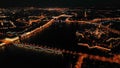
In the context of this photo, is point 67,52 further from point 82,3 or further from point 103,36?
point 82,3

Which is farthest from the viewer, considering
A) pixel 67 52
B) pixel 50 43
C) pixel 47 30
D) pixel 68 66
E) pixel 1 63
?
pixel 47 30

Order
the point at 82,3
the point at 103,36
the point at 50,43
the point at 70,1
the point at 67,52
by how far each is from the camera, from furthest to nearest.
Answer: the point at 70,1 → the point at 82,3 → the point at 103,36 → the point at 50,43 → the point at 67,52

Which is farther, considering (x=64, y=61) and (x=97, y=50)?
(x=97, y=50)

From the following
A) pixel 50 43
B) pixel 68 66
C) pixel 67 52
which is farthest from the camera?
pixel 50 43

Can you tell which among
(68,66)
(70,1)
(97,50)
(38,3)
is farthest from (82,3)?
(68,66)

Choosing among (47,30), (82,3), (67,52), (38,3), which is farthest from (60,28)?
(38,3)

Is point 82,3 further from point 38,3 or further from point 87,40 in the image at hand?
point 87,40

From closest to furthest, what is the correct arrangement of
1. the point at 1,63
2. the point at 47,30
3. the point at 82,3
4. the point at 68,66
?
1. the point at 68,66
2. the point at 1,63
3. the point at 47,30
4. the point at 82,3

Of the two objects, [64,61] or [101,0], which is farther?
[101,0]
